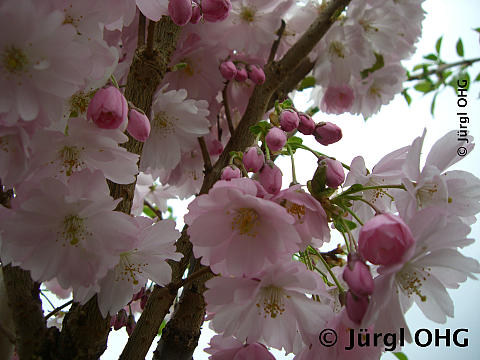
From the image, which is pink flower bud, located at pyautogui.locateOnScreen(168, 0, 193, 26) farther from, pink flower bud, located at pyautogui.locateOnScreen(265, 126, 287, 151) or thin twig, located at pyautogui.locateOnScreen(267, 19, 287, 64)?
thin twig, located at pyautogui.locateOnScreen(267, 19, 287, 64)

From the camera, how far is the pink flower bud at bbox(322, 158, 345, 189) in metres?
0.77

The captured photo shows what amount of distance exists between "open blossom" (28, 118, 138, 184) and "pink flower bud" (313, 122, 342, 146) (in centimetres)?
40

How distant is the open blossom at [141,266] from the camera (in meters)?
0.79

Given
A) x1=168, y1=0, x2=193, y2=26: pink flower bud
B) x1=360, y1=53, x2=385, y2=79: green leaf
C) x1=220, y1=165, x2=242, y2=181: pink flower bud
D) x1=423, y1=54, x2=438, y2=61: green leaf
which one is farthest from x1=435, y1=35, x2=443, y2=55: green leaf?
x1=220, y1=165, x2=242, y2=181: pink flower bud

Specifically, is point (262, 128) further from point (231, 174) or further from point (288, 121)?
point (231, 174)

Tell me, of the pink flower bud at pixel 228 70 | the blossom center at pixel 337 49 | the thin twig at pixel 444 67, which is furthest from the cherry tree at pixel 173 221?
the thin twig at pixel 444 67

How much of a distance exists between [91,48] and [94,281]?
1.22 feet

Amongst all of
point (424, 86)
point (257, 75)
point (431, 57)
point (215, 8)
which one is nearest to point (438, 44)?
point (431, 57)

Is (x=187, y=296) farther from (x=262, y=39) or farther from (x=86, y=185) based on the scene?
(x=262, y=39)

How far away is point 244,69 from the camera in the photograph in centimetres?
122

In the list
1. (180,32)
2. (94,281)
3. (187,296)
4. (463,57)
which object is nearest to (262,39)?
(180,32)

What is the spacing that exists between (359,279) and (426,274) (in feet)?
0.53

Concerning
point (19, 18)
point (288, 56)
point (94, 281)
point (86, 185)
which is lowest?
point (94, 281)

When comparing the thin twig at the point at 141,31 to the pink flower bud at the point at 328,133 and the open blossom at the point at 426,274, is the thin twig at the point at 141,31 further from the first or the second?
the open blossom at the point at 426,274
